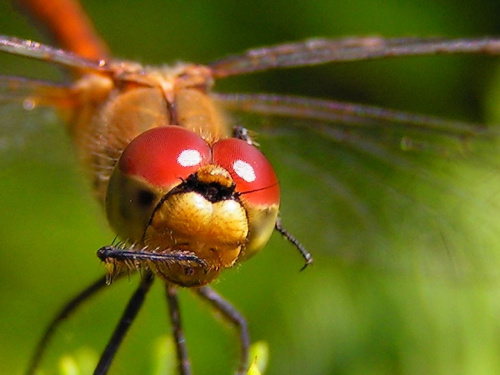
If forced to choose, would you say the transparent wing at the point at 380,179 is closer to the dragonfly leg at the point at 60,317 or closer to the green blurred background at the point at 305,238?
the green blurred background at the point at 305,238

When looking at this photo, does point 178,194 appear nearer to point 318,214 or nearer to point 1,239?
point 318,214

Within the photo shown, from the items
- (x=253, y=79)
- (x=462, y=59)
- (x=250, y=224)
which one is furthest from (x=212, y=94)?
(x=462, y=59)

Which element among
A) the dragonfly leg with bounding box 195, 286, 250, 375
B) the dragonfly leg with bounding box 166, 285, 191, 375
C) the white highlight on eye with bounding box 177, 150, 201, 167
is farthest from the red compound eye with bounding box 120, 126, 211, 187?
the dragonfly leg with bounding box 195, 286, 250, 375

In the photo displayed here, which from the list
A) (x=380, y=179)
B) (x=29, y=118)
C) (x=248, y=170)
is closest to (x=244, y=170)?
(x=248, y=170)

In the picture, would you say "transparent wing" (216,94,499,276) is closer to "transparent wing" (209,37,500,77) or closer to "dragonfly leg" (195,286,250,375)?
"transparent wing" (209,37,500,77)

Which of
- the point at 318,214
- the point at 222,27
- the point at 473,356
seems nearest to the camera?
the point at 473,356

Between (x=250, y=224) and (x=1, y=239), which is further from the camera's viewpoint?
(x=1, y=239)

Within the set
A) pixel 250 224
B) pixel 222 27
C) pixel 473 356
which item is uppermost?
pixel 222 27
